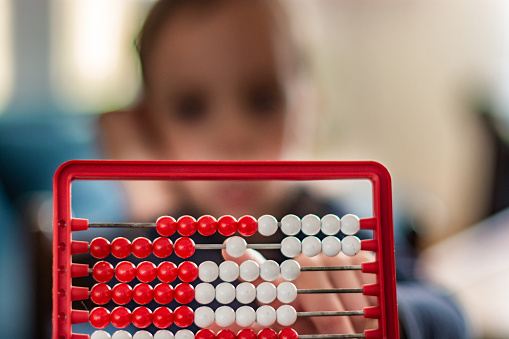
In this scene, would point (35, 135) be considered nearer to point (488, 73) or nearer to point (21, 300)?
point (21, 300)

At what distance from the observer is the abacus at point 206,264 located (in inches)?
19.0

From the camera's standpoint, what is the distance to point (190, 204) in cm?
109

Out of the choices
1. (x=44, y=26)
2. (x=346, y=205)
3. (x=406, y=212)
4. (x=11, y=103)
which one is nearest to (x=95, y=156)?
(x=11, y=103)

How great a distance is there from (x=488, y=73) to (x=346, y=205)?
1.71 feet

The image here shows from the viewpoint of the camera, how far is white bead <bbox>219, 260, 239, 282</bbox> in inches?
20.5

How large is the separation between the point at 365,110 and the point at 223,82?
16.9 inches

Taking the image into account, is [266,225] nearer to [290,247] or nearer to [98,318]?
[290,247]

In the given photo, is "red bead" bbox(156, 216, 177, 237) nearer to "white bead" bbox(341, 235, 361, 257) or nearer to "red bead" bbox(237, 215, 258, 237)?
"red bead" bbox(237, 215, 258, 237)

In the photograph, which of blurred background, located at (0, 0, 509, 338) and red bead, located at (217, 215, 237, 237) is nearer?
red bead, located at (217, 215, 237, 237)

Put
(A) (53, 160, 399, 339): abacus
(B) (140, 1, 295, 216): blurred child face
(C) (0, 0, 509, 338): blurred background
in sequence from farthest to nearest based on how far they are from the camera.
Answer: (C) (0, 0, 509, 338): blurred background → (B) (140, 1, 295, 216): blurred child face → (A) (53, 160, 399, 339): abacus

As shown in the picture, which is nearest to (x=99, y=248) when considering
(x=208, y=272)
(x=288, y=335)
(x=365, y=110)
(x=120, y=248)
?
(x=120, y=248)

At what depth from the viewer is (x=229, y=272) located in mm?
522

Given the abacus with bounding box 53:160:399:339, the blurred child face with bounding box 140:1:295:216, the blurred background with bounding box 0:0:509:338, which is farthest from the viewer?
the blurred background with bounding box 0:0:509:338

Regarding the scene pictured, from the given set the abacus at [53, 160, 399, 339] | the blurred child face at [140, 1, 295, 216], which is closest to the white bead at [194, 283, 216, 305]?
the abacus at [53, 160, 399, 339]
